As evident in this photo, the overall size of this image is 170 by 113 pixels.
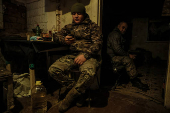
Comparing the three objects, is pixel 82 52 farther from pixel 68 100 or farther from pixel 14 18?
pixel 14 18

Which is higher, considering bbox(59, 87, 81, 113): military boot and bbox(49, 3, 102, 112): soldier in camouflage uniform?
bbox(49, 3, 102, 112): soldier in camouflage uniform

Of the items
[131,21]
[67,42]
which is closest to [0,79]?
[67,42]

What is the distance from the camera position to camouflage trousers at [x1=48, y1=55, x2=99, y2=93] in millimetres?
1620

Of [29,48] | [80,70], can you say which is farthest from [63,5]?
[80,70]

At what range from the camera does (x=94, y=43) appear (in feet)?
6.11

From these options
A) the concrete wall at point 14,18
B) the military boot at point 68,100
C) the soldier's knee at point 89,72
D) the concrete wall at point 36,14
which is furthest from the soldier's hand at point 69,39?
the concrete wall at point 14,18

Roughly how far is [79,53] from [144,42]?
6.37 metres

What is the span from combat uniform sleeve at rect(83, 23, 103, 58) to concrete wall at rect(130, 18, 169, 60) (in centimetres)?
613

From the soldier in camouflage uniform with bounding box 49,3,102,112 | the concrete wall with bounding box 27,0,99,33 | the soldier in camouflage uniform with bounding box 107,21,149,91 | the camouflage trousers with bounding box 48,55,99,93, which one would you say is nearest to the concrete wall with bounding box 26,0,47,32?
the concrete wall with bounding box 27,0,99,33

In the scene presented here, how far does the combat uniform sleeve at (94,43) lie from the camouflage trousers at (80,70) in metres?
0.13

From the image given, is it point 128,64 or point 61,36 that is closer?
point 61,36

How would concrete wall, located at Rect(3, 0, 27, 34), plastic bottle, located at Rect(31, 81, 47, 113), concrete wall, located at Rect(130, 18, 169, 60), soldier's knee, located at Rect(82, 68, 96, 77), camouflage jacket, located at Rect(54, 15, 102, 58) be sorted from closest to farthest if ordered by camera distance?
1. soldier's knee, located at Rect(82, 68, 96, 77)
2. plastic bottle, located at Rect(31, 81, 47, 113)
3. camouflage jacket, located at Rect(54, 15, 102, 58)
4. concrete wall, located at Rect(3, 0, 27, 34)
5. concrete wall, located at Rect(130, 18, 169, 60)

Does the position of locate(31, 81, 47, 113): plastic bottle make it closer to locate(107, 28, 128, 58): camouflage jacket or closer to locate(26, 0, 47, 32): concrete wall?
locate(107, 28, 128, 58): camouflage jacket

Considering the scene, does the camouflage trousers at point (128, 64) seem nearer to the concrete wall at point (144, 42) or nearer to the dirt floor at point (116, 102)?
the dirt floor at point (116, 102)
